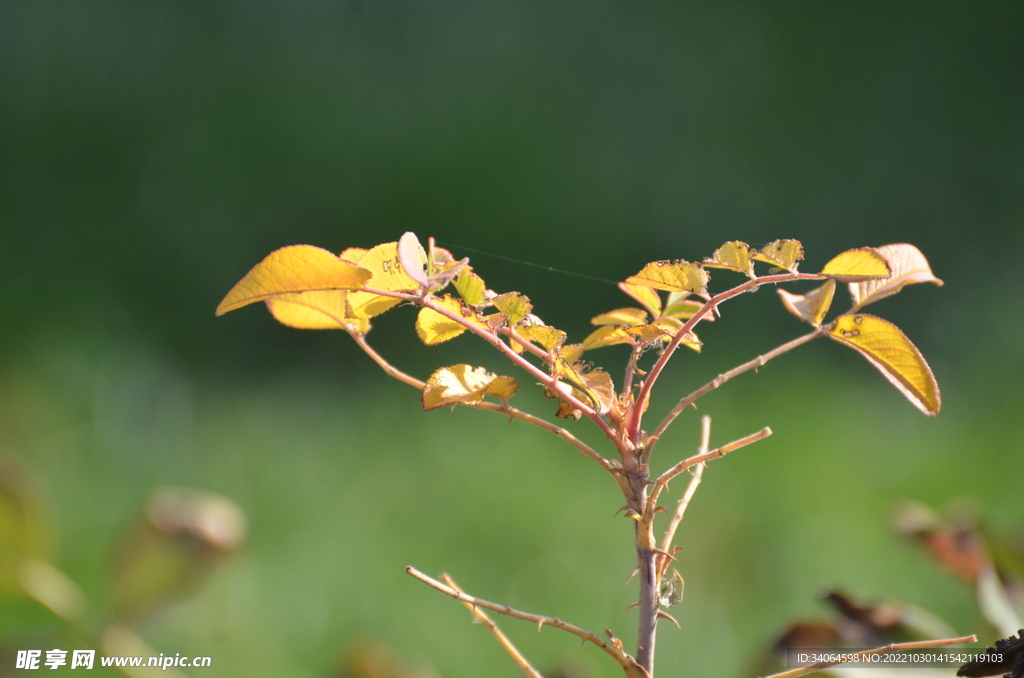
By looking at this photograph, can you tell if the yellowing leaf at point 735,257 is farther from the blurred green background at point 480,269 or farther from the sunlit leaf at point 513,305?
the blurred green background at point 480,269

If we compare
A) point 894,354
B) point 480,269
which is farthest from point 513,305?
point 480,269

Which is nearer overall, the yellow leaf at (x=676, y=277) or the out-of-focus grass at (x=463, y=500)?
the yellow leaf at (x=676, y=277)

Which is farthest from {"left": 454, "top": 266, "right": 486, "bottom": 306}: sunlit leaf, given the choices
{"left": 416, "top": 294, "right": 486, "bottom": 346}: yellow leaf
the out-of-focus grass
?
the out-of-focus grass

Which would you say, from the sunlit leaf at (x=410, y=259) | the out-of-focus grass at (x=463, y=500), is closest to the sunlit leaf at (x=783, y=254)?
the sunlit leaf at (x=410, y=259)

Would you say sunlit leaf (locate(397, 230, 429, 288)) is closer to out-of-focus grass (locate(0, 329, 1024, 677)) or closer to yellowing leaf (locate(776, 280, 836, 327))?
yellowing leaf (locate(776, 280, 836, 327))

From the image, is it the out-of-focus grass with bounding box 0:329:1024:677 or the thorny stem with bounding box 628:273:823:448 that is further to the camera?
the out-of-focus grass with bounding box 0:329:1024:677

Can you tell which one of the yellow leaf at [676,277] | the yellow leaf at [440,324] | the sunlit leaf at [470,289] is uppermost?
the yellow leaf at [676,277]

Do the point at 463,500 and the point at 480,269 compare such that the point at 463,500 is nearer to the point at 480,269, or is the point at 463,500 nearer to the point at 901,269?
the point at 480,269

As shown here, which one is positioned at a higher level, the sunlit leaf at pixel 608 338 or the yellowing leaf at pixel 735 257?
the yellowing leaf at pixel 735 257
